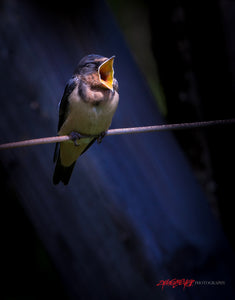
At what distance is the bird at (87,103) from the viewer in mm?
1810

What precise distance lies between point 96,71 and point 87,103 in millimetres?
194

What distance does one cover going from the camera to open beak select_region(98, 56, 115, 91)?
5.79ft

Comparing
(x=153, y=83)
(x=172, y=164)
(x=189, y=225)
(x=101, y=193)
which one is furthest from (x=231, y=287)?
(x=153, y=83)

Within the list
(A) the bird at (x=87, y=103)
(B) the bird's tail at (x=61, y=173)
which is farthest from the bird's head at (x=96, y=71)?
(B) the bird's tail at (x=61, y=173)

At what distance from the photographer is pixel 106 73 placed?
1.86 metres

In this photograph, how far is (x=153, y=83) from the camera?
3.65 m

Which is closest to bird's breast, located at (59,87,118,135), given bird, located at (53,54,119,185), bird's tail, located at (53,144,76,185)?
bird, located at (53,54,119,185)

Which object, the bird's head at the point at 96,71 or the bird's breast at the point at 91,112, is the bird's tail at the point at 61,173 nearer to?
the bird's breast at the point at 91,112

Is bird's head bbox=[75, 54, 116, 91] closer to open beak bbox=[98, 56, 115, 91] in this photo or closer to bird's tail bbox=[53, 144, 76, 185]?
open beak bbox=[98, 56, 115, 91]

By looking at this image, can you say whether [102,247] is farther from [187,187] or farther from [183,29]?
[183,29]

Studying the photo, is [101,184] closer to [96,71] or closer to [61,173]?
[61,173]

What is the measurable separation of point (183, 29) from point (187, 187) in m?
1.15

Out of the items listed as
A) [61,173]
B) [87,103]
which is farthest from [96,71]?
[61,173]

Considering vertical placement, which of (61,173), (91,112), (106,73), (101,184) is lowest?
(101,184)
